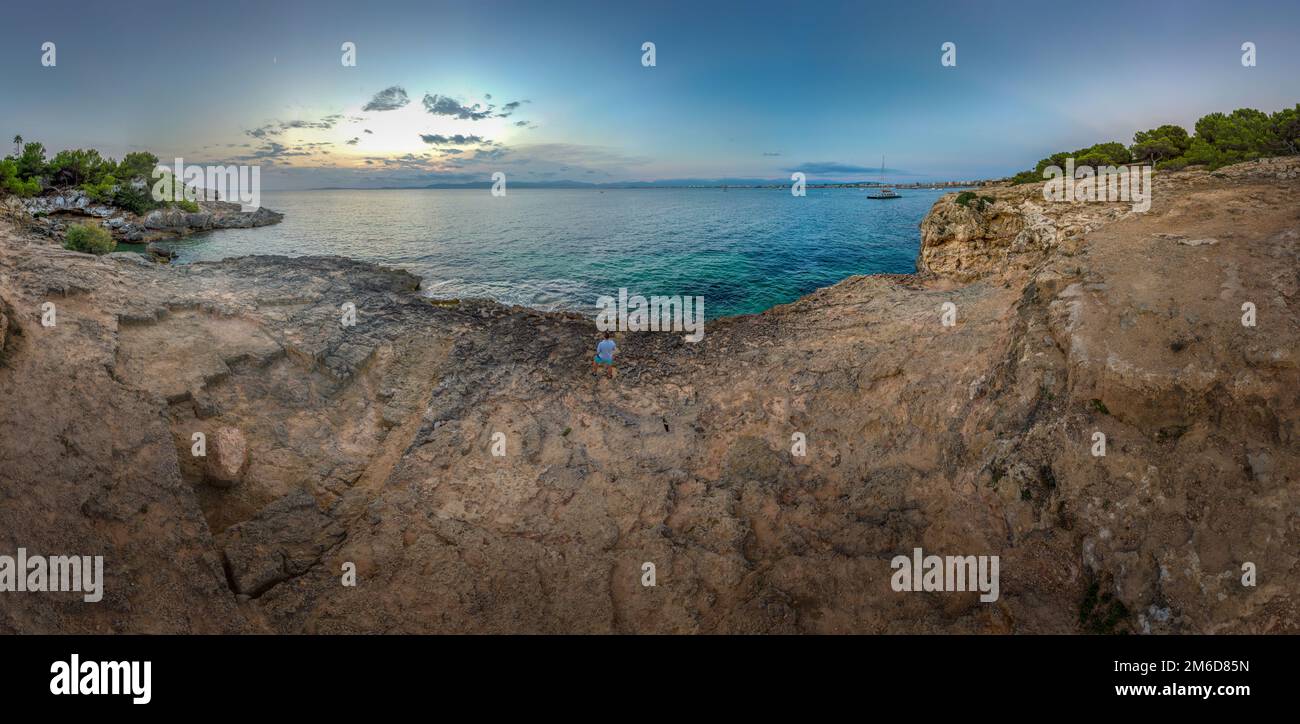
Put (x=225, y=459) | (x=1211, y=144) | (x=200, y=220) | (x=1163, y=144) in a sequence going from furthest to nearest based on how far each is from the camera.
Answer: (x=200, y=220)
(x=1163, y=144)
(x=1211, y=144)
(x=225, y=459)

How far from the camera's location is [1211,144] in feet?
48.4

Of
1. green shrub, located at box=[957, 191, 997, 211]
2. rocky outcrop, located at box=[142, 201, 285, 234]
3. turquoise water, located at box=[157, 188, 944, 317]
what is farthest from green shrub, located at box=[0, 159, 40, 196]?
green shrub, located at box=[957, 191, 997, 211]

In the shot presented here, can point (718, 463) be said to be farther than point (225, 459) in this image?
Yes

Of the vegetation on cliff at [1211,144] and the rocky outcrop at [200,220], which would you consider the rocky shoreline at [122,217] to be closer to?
the rocky outcrop at [200,220]

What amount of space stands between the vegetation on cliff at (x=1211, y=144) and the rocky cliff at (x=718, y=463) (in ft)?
11.9

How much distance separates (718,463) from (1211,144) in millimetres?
19294

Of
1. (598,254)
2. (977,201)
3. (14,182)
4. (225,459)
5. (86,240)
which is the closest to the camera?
(225,459)

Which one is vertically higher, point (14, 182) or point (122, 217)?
point (14, 182)

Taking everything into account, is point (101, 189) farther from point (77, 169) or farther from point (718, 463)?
point (718, 463)

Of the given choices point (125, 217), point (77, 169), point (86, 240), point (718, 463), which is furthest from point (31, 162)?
point (718, 463)

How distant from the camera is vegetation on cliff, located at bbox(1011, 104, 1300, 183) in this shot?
1291cm

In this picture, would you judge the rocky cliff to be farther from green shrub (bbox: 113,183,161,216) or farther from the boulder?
green shrub (bbox: 113,183,161,216)

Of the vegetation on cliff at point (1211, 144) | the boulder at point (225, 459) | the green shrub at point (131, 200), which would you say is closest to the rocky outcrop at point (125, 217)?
the green shrub at point (131, 200)
